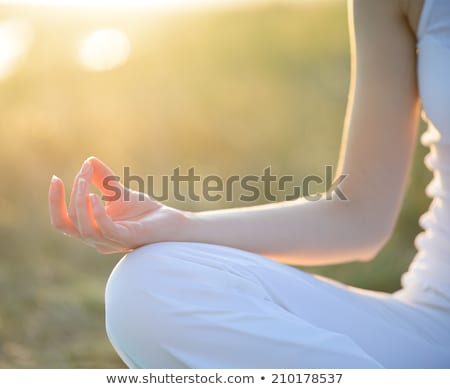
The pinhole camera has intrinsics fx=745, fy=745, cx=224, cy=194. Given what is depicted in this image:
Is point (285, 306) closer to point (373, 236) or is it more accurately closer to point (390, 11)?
point (373, 236)

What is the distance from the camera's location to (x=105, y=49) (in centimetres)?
490

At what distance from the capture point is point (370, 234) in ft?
4.74

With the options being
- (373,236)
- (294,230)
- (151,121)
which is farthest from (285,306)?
(151,121)

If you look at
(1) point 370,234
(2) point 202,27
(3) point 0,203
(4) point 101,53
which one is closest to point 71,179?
(3) point 0,203

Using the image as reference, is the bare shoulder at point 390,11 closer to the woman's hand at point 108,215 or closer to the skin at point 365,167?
the skin at point 365,167

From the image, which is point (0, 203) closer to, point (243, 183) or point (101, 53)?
point (243, 183)

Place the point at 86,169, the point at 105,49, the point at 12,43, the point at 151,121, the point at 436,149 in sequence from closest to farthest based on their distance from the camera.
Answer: the point at 86,169 < the point at 436,149 < the point at 151,121 < the point at 12,43 < the point at 105,49

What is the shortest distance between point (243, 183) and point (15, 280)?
1.38m

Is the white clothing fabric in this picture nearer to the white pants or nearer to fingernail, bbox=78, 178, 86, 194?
the white pants

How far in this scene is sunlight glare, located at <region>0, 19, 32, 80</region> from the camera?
4.43m

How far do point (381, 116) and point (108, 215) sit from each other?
57 cm

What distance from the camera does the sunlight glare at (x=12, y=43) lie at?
443cm

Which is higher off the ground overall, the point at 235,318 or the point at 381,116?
the point at 381,116

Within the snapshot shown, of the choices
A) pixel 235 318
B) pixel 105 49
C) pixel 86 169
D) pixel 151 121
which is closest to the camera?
pixel 235 318
